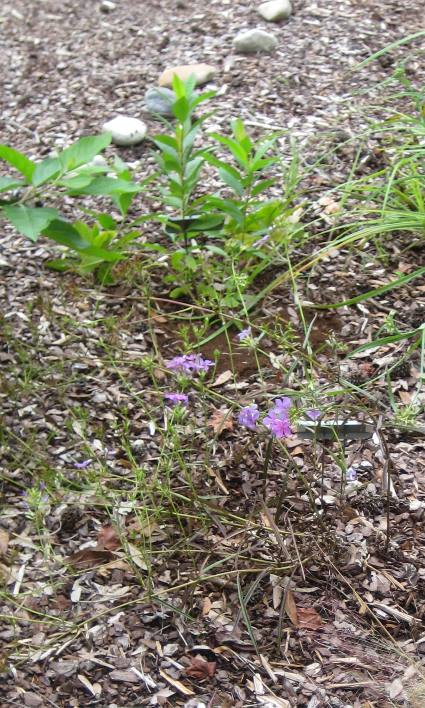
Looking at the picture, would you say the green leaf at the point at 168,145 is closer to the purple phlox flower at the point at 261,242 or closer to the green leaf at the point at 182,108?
the green leaf at the point at 182,108

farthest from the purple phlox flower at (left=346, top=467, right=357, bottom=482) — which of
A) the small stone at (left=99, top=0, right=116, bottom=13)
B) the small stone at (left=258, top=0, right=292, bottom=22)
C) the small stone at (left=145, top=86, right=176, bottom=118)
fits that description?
the small stone at (left=99, top=0, right=116, bottom=13)

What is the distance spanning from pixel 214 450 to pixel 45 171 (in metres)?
0.90

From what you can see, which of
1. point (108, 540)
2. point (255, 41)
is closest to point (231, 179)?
point (108, 540)

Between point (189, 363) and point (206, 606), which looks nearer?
point (206, 606)

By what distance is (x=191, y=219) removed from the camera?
2953 millimetres

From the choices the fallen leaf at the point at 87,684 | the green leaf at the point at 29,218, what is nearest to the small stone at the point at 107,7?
the green leaf at the point at 29,218

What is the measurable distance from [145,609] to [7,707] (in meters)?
0.38

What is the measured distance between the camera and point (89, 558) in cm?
221

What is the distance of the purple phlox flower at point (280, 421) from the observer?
2.03m

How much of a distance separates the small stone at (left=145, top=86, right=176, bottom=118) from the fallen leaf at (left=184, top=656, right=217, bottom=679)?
8.09ft

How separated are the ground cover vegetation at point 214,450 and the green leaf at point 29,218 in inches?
0.5

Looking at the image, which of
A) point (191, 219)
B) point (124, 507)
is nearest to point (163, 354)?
point (191, 219)

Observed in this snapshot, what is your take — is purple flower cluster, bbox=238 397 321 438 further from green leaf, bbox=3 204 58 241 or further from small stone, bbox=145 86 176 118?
small stone, bbox=145 86 176 118

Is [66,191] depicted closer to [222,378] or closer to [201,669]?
[222,378]
